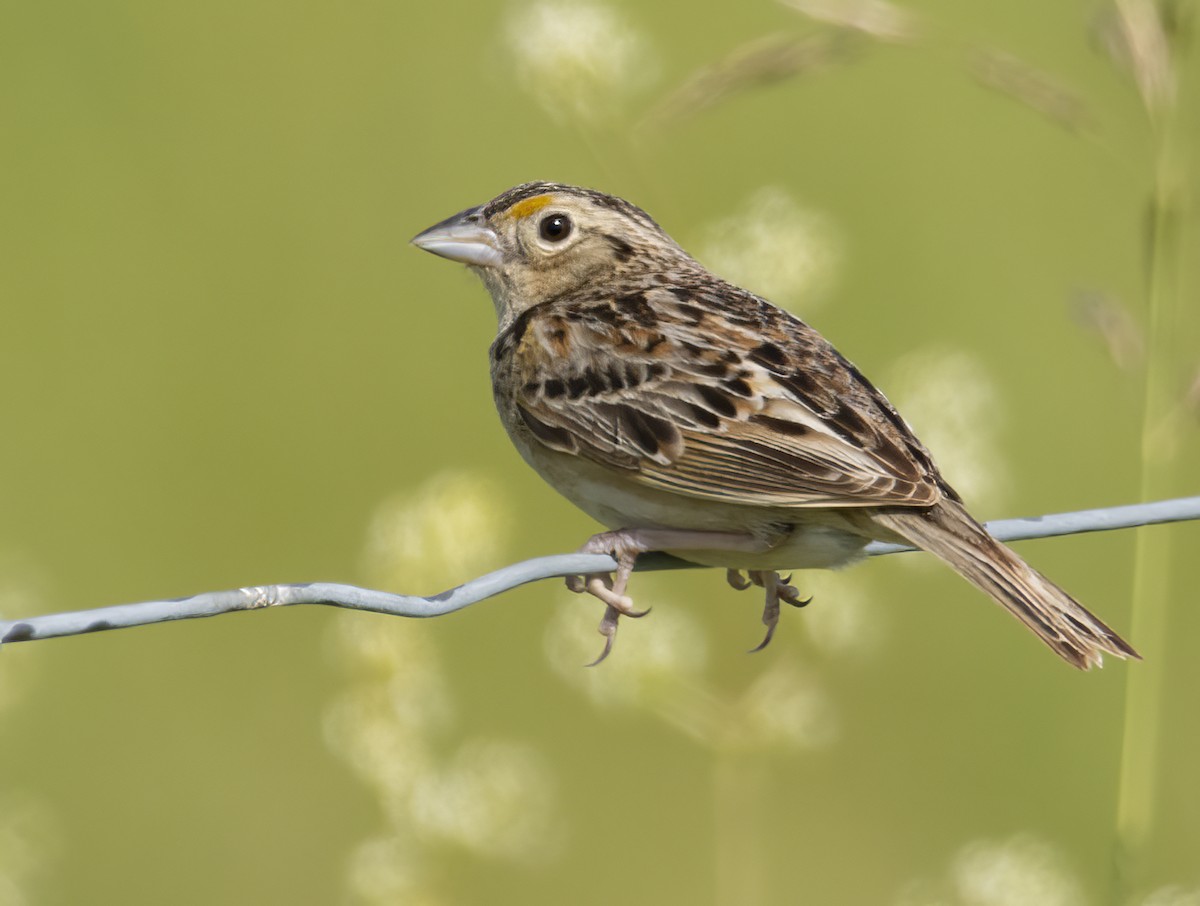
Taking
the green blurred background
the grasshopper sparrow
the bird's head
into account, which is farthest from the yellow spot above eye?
the grasshopper sparrow

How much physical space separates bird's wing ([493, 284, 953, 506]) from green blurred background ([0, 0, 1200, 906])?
0.82 ft

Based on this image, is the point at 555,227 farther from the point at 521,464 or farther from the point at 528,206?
the point at 521,464

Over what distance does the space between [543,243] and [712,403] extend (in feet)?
3.58

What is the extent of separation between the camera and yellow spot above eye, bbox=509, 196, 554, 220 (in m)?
4.75

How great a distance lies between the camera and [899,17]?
4.07 m

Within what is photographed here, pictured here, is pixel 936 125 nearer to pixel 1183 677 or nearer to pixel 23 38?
pixel 1183 677

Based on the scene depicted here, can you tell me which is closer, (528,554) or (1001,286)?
(528,554)

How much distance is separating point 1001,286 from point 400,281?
2813mm

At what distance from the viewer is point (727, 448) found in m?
3.75

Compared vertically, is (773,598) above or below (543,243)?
below

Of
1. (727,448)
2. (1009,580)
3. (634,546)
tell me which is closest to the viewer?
(1009,580)

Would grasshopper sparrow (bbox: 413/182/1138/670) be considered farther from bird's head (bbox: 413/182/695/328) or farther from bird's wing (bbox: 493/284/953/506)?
bird's head (bbox: 413/182/695/328)

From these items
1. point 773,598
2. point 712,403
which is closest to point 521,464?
point 773,598

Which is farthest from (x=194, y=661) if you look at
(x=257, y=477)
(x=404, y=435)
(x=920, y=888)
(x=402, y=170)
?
(x=920, y=888)
